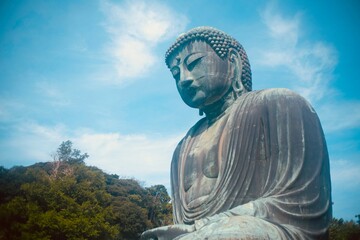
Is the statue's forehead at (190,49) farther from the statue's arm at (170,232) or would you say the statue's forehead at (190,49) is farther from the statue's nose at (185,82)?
the statue's arm at (170,232)

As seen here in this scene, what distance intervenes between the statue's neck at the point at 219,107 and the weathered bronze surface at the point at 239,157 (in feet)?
0.05

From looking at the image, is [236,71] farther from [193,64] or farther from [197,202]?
[197,202]

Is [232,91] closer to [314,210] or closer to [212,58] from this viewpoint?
[212,58]

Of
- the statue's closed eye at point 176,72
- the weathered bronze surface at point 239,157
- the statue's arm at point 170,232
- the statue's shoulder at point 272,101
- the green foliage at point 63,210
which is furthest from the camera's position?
the green foliage at point 63,210

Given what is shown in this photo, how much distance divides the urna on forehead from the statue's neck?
1.18 feet

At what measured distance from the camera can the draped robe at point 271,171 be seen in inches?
145

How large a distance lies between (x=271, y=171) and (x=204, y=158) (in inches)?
41.6

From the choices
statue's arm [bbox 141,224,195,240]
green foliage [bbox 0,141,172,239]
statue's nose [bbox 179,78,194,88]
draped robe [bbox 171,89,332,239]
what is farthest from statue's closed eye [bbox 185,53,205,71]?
green foliage [bbox 0,141,172,239]

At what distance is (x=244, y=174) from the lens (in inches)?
173

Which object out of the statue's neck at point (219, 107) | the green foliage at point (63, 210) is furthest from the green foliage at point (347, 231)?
the statue's neck at point (219, 107)

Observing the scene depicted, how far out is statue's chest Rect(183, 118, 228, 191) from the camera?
4.79 metres

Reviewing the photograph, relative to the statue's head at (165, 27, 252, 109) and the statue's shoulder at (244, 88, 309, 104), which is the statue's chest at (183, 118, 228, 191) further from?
the statue's shoulder at (244, 88, 309, 104)

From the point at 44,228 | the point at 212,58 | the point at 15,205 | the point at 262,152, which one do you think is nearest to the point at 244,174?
the point at 262,152

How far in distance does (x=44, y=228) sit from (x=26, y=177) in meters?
12.1
